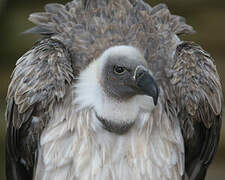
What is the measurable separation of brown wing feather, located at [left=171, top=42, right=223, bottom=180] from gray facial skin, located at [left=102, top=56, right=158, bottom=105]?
0.95 feet

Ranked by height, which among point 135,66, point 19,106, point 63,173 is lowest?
point 63,173

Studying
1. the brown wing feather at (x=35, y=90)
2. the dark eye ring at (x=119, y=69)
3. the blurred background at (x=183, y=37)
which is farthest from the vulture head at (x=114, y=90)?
the blurred background at (x=183, y=37)

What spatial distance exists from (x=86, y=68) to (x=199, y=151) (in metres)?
0.98

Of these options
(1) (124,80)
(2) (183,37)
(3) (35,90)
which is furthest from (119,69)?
Result: (2) (183,37)

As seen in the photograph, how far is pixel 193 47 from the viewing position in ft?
13.7

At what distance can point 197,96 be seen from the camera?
408 cm

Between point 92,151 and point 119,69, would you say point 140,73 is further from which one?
point 92,151

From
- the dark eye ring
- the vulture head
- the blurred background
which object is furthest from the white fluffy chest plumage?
the blurred background

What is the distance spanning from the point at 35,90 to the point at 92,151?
516mm

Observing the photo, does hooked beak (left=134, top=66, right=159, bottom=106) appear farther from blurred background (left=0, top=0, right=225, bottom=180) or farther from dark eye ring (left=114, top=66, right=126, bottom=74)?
blurred background (left=0, top=0, right=225, bottom=180)

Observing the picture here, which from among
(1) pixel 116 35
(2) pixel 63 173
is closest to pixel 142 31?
(1) pixel 116 35

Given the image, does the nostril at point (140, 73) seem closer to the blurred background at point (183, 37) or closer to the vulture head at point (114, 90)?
the vulture head at point (114, 90)

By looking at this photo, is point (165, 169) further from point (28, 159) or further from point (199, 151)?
point (28, 159)

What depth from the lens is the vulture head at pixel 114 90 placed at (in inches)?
155
